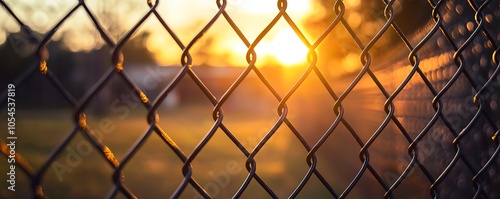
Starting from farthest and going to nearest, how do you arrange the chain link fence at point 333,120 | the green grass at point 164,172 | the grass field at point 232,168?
the green grass at point 164,172 → the grass field at point 232,168 → the chain link fence at point 333,120

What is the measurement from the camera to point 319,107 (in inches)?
328

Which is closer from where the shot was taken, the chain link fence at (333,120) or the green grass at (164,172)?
the chain link fence at (333,120)

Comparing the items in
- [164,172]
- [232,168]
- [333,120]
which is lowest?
[232,168]

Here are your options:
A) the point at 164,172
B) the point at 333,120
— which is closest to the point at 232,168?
the point at 164,172

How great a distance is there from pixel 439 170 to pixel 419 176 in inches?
18.5

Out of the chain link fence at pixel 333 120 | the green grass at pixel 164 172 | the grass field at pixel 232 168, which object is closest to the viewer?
the chain link fence at pixel 333 120

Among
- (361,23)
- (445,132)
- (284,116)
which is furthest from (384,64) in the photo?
(284,116)

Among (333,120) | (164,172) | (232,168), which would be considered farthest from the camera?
(232,168)

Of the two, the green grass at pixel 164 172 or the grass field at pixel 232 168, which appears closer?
the grass field at pixel 232 168

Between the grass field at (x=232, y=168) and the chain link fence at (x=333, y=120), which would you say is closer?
the chain link fence at (x=333, y=120)

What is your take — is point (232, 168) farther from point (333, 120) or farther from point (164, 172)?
point (333, 120)

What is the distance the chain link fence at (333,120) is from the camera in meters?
1.15

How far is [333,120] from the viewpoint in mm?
6777

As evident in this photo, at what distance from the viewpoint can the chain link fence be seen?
3.78 ft
